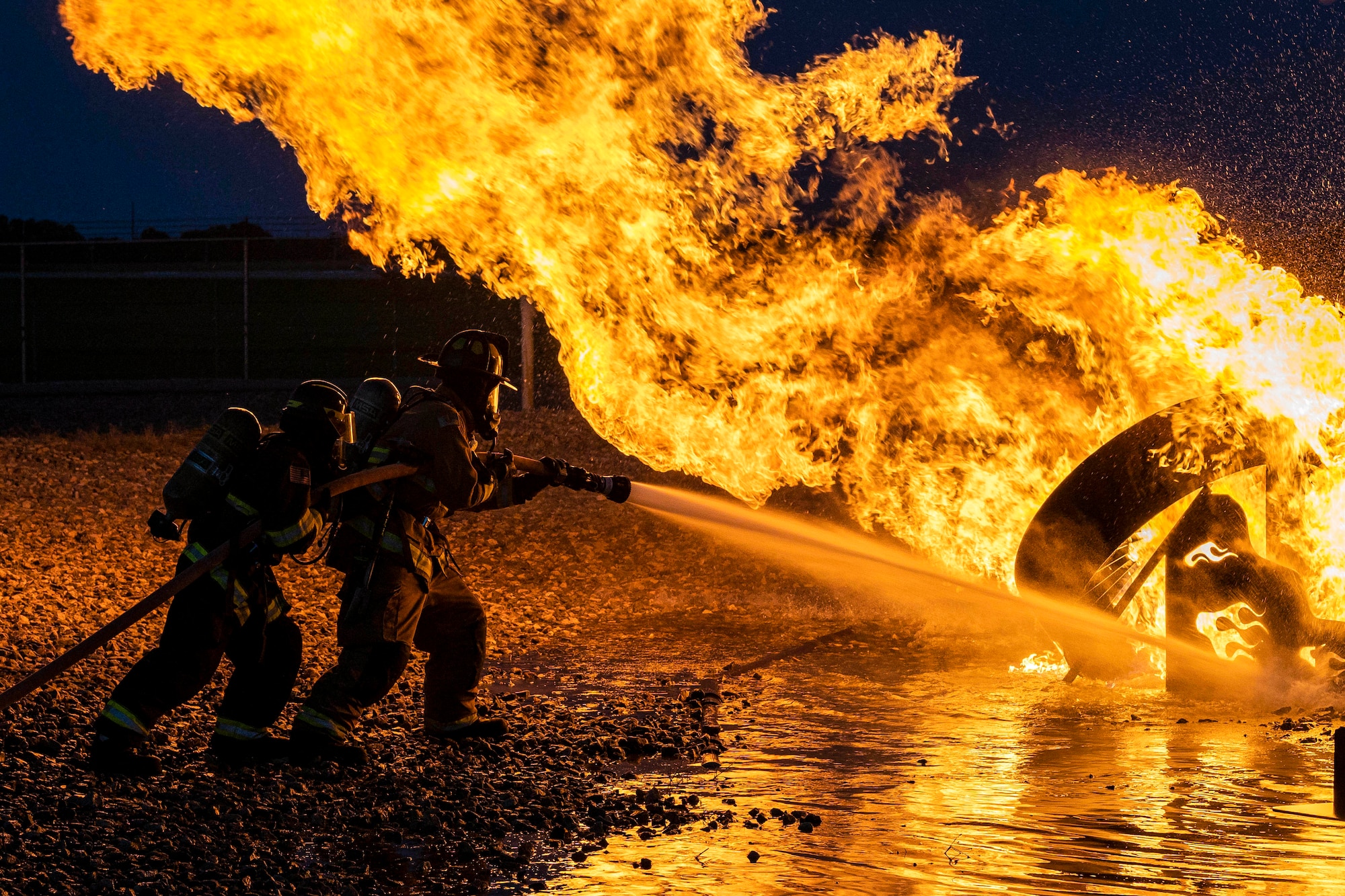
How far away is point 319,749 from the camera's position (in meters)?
6.21

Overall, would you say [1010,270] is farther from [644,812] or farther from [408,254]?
[644,812]

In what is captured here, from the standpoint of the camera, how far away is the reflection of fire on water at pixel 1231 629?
25.9 feet

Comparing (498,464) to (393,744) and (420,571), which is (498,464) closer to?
(420,571)

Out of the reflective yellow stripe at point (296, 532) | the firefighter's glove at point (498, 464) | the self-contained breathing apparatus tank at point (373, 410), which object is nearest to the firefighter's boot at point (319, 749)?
the reflective yellow stripe at point (296, 532)

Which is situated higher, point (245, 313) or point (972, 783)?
point (245, 313)

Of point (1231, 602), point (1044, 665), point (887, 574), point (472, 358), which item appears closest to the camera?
point (472, 358)

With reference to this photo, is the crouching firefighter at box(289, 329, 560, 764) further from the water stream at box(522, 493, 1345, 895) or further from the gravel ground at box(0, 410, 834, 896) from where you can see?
the water stream at box(522, 493, 1345, 895)

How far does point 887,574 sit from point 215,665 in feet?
22.8

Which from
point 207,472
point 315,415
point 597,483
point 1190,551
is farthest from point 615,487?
point 1190,551

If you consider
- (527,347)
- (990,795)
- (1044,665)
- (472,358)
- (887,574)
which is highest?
(527,347)

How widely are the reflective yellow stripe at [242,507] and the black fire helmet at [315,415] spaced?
42 centimetres

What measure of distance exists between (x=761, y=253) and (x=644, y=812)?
15.3 ft

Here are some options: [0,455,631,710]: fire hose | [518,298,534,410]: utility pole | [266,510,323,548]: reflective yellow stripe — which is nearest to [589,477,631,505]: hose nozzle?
[0,455,631,710]: fire hose

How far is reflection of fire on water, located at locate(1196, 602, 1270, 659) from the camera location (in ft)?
25.9
